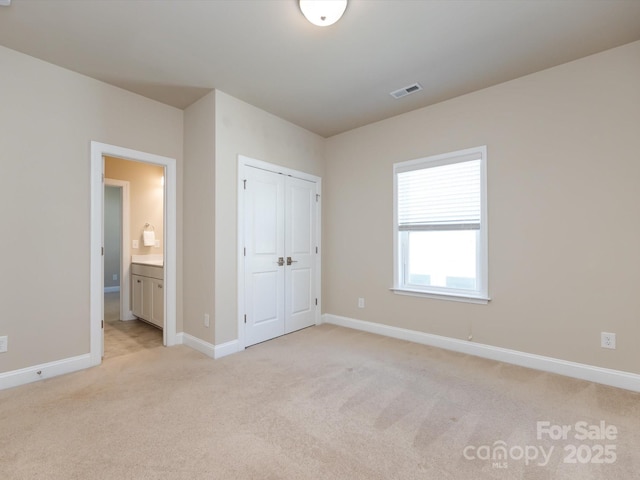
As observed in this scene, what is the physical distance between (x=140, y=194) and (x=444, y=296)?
4477 mm

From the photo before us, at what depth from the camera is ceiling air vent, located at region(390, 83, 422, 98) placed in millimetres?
3096

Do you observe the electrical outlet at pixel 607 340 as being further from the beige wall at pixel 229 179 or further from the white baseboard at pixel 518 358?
the beige wall at pixel 229 179

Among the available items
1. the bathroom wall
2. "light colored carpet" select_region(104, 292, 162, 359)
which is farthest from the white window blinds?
the bathroom wall

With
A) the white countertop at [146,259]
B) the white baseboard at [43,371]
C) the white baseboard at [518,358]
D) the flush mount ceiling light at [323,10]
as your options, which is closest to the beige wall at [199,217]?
the white baseboard at [43,371]

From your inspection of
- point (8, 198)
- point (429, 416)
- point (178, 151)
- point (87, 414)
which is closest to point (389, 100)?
point (178, 151)

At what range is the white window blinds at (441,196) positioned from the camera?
10.7 ft

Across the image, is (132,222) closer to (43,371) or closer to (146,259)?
(146,259)

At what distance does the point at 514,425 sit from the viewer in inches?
77.7

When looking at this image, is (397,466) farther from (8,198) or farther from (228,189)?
(8,198)

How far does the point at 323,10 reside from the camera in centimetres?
201

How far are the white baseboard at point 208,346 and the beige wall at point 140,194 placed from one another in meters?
1.86

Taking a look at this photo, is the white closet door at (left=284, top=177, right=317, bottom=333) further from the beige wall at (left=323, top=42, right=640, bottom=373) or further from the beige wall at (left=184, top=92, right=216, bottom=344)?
the beige wall at (left=323, top=42, right=640, bottom=373)

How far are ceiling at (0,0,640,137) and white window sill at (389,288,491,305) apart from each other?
7.03 feet

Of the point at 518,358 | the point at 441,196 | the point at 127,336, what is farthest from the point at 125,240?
the point at 518,358
